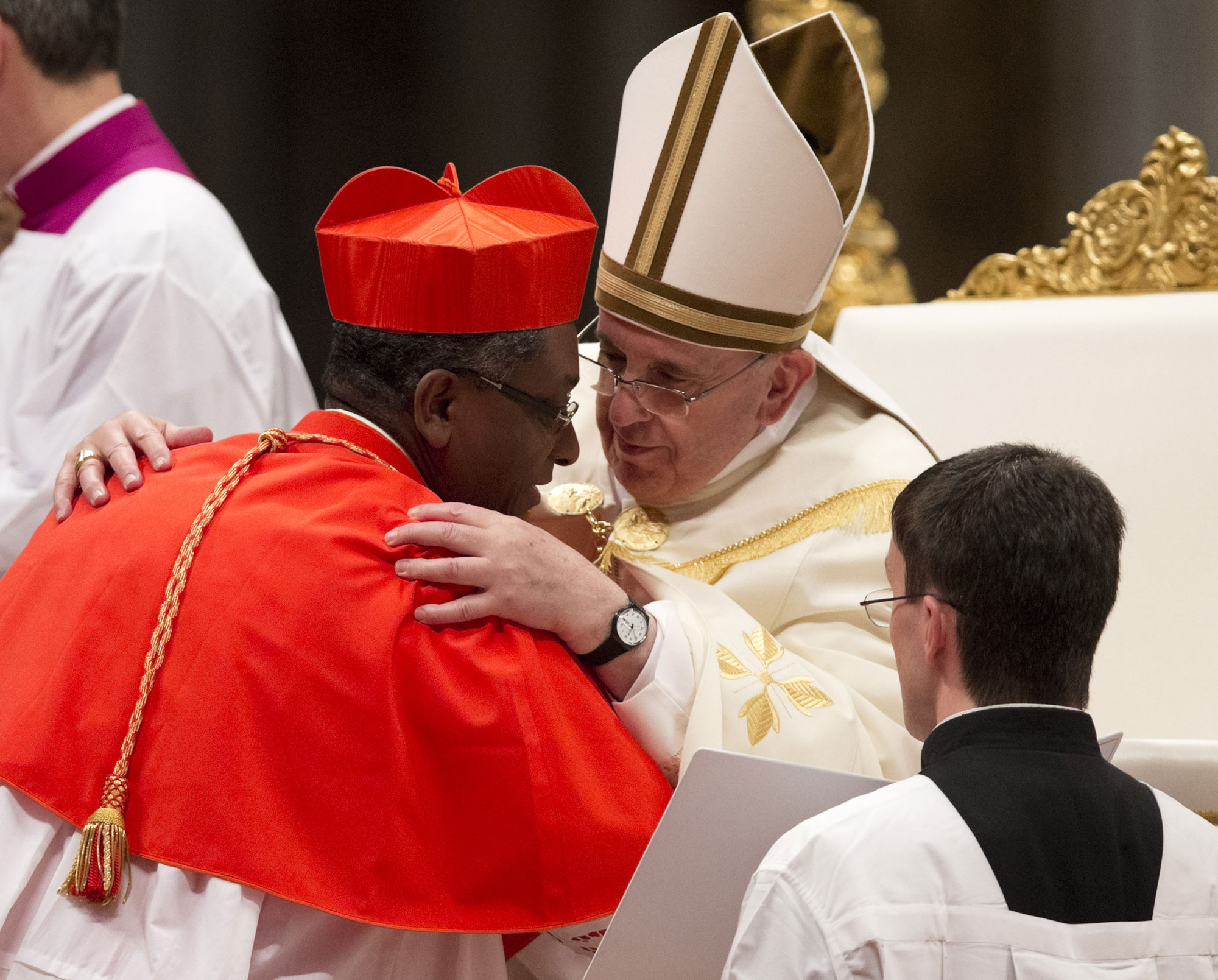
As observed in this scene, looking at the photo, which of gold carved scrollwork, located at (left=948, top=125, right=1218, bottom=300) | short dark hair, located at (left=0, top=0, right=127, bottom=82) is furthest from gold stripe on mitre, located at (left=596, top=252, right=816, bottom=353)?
short dark hair, located at (left=0, top=0, right=127, bottom=82)

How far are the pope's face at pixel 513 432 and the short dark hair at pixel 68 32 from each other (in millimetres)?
1969

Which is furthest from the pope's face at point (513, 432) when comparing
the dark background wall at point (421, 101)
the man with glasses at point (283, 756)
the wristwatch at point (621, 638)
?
the dark background wall at point (421, 101)

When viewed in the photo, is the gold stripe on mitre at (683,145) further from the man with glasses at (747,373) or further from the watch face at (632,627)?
the watch face at (632,627)

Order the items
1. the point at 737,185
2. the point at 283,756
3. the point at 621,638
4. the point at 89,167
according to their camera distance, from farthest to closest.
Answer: the point at 89,167 < the point at 737,185 < the point at 621,638 < the point at 283,756

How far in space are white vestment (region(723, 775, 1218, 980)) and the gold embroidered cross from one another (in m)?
0.54

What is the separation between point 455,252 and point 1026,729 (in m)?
0.91

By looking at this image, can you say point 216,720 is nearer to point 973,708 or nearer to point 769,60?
point 973,708

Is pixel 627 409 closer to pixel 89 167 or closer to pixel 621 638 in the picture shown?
pixel 621 638

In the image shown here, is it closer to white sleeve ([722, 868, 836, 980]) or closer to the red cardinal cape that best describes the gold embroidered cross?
the red cardinal cape

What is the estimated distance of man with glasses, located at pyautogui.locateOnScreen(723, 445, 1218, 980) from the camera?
53.5 inches

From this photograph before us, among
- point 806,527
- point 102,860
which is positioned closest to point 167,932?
point 102,860

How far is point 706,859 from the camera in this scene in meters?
1.60

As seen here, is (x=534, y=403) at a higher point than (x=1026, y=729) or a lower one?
higher

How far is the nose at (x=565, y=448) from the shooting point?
198 centimetres
